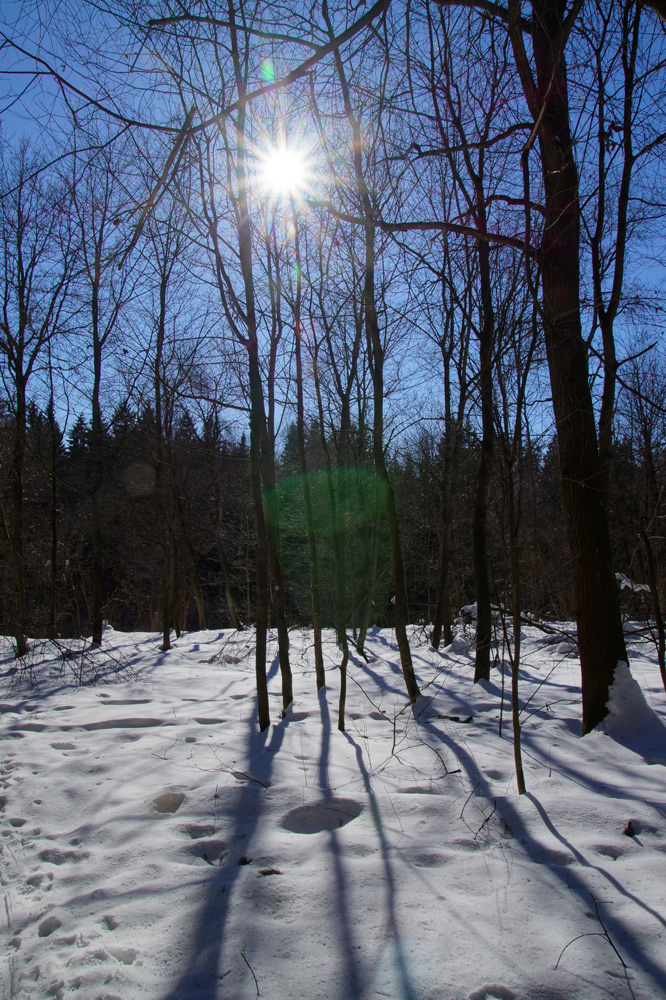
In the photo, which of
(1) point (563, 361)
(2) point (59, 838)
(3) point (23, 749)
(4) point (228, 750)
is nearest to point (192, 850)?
(2) point (59, 838)

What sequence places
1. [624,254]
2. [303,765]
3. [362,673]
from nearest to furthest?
[303,765], [624,254], [362,673]

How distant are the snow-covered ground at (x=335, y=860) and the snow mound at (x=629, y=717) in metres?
0.02

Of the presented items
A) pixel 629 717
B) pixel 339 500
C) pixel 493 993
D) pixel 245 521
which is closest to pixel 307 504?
pixel 629 717

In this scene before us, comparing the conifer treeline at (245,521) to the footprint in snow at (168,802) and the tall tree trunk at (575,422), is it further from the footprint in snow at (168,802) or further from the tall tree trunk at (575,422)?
the footprint in snow at (168,802)

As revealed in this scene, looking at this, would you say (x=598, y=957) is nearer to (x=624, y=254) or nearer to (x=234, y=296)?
(x=234, y=296)

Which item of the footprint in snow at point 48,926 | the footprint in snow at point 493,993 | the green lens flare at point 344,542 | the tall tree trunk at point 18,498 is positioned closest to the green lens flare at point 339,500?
the green lens flare at point 344,542

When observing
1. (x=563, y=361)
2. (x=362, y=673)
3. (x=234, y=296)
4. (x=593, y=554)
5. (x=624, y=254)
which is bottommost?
(x=362, y=673)

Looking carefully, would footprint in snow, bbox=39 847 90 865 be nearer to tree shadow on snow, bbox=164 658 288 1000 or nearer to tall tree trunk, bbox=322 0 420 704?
tree shadow on snow, bbox=164 658 288 1000

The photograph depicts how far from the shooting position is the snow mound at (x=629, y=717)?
367cm

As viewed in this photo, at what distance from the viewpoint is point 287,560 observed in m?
22.3

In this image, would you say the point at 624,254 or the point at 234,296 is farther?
the point at 624,254

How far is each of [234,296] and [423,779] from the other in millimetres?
4017

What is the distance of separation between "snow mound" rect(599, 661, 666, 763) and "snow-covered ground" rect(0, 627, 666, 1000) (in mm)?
16

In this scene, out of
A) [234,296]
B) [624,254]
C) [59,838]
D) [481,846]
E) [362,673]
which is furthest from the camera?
[362,673]
